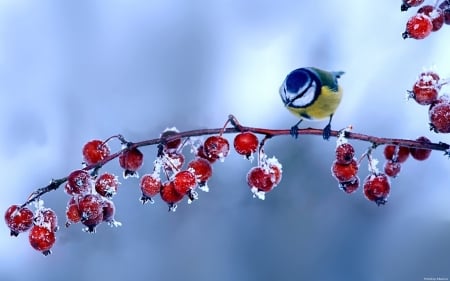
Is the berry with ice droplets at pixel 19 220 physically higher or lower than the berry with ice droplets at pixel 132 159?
lower

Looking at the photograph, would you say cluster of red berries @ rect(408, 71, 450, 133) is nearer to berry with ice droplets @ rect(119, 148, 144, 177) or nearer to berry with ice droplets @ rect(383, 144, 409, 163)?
berry with ice droplets @ rect(383, 144, 409, 163)

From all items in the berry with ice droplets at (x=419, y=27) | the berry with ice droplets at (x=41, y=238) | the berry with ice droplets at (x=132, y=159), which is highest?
the berry with ice droplets at (x=419, y=27)

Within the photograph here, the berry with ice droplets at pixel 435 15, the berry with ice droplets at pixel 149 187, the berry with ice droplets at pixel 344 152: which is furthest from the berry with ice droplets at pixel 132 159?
the berry with ice droplets at pixel 435 15

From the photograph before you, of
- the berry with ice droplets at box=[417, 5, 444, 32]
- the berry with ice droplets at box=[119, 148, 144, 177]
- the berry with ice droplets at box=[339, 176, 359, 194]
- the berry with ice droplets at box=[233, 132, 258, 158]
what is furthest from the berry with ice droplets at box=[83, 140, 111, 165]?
the berry with ice droplets at box=[417, 5, 444, 32]

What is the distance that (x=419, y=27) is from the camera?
21.6 inches

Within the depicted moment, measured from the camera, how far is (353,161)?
0.55m

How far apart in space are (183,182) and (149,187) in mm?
36

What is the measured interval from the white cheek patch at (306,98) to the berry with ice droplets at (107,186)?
31cm

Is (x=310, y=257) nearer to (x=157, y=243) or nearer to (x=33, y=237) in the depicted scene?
(x=157, y=243)

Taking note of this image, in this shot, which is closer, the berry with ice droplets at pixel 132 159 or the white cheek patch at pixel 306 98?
the berry with ice droplets at pixel 132 159

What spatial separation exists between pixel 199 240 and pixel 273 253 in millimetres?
→ 259

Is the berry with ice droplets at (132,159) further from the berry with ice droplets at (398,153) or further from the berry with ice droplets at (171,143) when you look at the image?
the berry with ice droplets at (398,153)

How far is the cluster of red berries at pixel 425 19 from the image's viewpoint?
55 cm

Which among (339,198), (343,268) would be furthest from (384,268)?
(339,198)
